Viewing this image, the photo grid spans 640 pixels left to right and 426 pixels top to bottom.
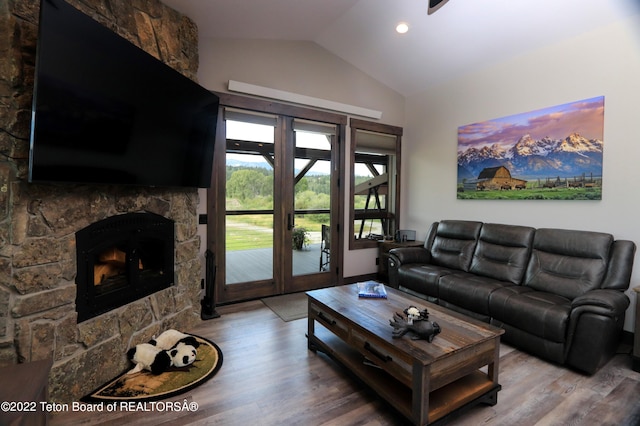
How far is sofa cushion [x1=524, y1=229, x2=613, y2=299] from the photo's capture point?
9.07ft

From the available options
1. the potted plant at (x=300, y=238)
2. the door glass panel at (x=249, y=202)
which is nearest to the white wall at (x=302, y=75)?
the door glass panel at (x=249, y=202)

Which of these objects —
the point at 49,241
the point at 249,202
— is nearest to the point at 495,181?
the point at 249,202

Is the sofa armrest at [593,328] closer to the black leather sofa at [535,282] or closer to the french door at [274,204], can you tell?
the black leather sofa at [535,282]

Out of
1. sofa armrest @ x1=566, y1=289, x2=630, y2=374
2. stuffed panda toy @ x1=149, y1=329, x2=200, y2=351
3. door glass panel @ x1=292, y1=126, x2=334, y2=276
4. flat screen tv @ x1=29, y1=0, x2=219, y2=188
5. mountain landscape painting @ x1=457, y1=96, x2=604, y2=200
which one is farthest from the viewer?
door glass panel @ x1=292, y1=126, x2=334, y2=276

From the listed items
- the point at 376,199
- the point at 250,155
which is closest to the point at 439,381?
the point at 250,155

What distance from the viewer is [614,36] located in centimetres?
288

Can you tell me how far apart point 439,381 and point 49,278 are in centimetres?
242

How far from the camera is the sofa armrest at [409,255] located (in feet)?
13.0

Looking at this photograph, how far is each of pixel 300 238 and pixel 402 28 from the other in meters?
2.90

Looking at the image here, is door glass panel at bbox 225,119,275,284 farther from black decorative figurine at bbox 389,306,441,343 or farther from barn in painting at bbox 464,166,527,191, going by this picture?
barn in painting at bbox 464,166,527,191

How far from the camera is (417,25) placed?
136 inches

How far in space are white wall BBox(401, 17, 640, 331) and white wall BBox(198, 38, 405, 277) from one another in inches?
29.7

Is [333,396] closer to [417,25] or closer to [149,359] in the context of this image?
[149,359]

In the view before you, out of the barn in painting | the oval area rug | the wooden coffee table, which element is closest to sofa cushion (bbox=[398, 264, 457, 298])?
the wooden coffee table
